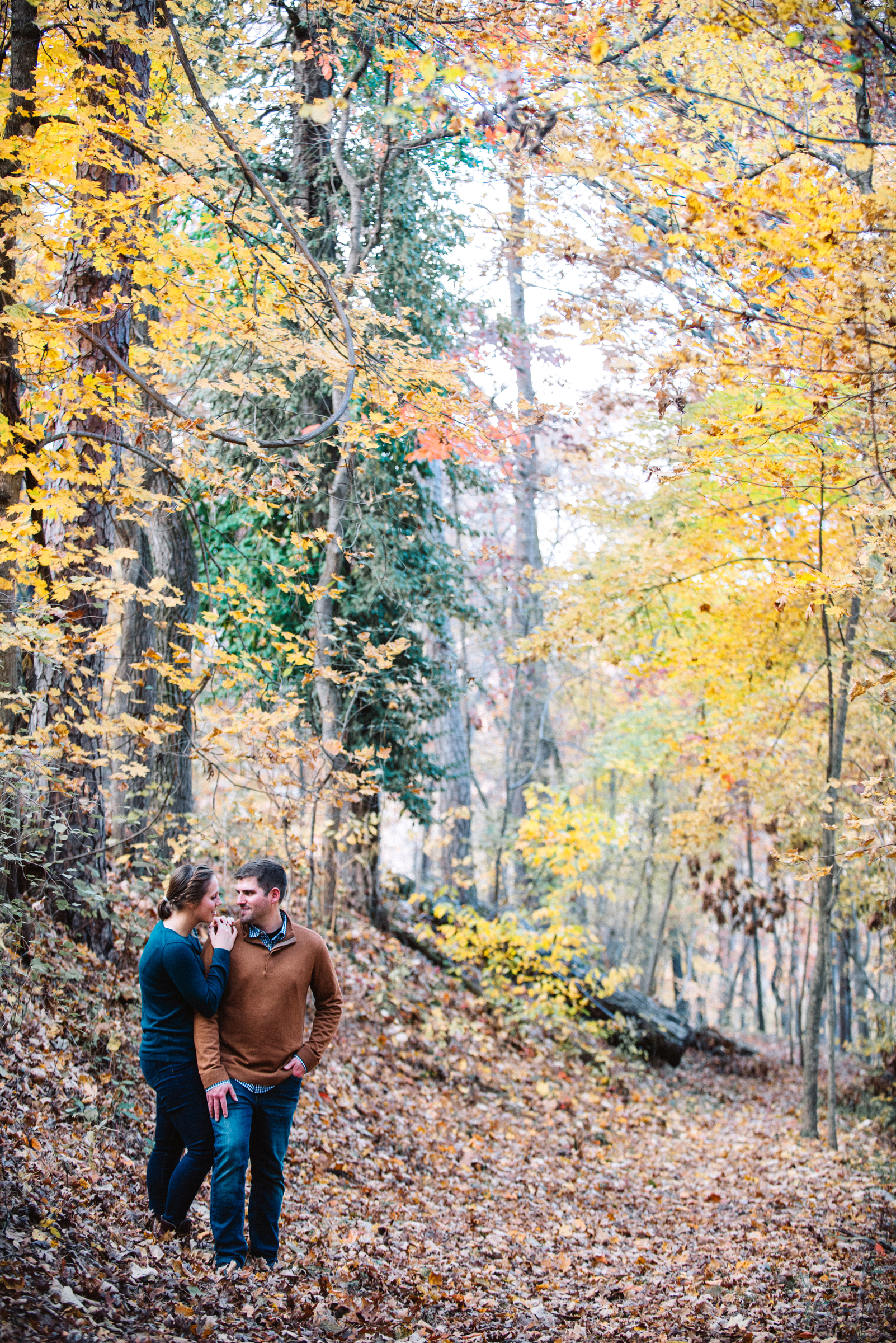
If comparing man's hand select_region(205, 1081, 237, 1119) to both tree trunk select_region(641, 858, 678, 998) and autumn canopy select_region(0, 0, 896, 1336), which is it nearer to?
autumn canopy select_region(0, 0, 896, 1336)

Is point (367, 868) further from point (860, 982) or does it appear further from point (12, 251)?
point (860, 982)

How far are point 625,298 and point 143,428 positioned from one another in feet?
15.3

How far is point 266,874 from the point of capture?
4062 mm

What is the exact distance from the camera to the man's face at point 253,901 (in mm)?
3998

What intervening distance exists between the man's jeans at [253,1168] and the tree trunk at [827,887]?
6.76 metres

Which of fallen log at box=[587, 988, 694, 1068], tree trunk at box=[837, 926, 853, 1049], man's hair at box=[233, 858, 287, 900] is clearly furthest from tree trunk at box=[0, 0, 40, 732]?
tree trunk at box=[837, 926, 853, 1049]

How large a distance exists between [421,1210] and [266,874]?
3.28 m

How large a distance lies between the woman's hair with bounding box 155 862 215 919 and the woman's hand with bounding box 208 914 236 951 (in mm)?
173

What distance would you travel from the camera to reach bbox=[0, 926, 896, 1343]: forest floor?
11.8 ft

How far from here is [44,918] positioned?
6.03m

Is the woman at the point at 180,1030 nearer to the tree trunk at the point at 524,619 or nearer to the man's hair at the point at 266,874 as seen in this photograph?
the man's hair at the point at 266,874

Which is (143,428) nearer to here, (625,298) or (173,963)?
(173,963)

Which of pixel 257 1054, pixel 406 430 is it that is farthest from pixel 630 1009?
pixel 257 1054

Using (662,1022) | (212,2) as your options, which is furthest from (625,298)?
(662,1022)
